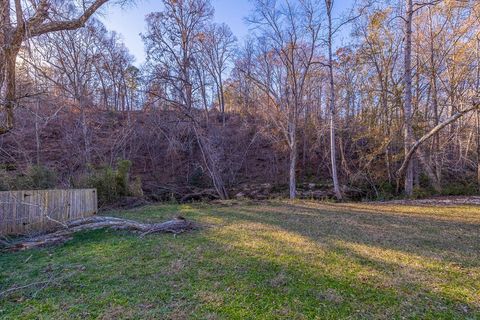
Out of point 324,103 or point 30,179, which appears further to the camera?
point 324,103

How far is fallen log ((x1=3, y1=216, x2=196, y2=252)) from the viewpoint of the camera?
→ 545 centimetres

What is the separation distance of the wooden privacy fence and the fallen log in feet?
1.16

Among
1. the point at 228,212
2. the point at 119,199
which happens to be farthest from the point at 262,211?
the point at 119,199

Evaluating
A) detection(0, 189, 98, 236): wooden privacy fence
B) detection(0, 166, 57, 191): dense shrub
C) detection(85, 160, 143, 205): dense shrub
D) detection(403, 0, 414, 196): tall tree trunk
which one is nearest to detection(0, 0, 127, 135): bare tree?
detection(0, 189, 98, 236): wooden privacy fence

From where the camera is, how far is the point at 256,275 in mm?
3633

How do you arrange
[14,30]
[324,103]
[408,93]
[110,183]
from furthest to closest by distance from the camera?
[324,103]
[408,93]
[110,183]
[14,30]

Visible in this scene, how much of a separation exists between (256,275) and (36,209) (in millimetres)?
5896

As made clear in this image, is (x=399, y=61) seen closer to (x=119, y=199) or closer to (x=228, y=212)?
(x=228, y=212)

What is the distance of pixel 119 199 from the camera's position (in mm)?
10828

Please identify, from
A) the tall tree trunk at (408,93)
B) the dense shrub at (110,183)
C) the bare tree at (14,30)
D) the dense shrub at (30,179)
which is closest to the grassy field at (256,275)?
the bare tree at (14,30)

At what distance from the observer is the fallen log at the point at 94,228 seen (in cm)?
545

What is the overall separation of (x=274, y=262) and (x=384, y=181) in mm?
12657

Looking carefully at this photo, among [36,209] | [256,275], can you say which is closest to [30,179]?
[36,209]

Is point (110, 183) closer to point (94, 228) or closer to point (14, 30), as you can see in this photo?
point (94, 228)
